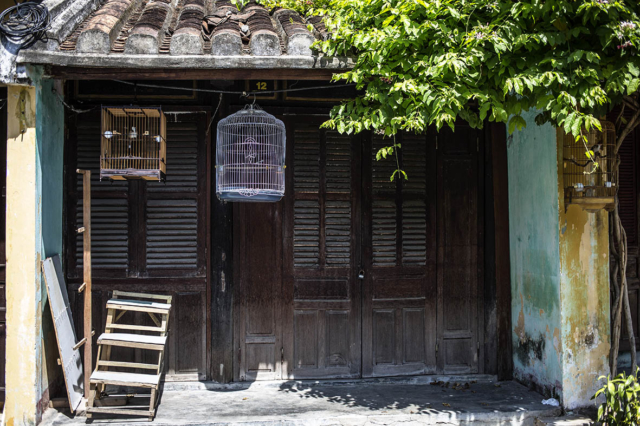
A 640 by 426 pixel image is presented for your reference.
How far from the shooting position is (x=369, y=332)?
5.74m

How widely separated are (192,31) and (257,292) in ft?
9.51

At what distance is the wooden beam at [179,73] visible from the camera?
455cm

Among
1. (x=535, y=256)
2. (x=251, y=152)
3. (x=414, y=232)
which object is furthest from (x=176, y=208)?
(x=535, y=256)

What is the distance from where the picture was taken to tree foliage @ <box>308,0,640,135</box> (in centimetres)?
396

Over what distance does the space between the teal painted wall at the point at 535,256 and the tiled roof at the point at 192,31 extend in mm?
2667

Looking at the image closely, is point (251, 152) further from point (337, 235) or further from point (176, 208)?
point (337, 235)

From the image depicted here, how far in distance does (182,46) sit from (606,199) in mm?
4278

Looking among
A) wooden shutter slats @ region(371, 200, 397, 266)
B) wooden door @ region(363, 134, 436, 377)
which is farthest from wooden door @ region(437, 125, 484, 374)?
wooden shutter slats @ region(371, 200, 397, 266)

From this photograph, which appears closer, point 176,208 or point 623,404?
point 623,404

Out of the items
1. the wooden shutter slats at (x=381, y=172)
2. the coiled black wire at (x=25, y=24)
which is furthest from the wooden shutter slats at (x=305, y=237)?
the coiled black wire at (x=25, y=24)

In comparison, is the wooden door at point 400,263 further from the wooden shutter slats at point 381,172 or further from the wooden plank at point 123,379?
the wooden plank at point 123,379

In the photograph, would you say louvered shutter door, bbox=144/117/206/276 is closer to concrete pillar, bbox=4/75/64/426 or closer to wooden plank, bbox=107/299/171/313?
wooden plank, bbox=107/299/171/313

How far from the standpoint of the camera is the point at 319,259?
18.7ft

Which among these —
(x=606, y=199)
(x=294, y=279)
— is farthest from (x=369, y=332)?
(x=606, y=199)
